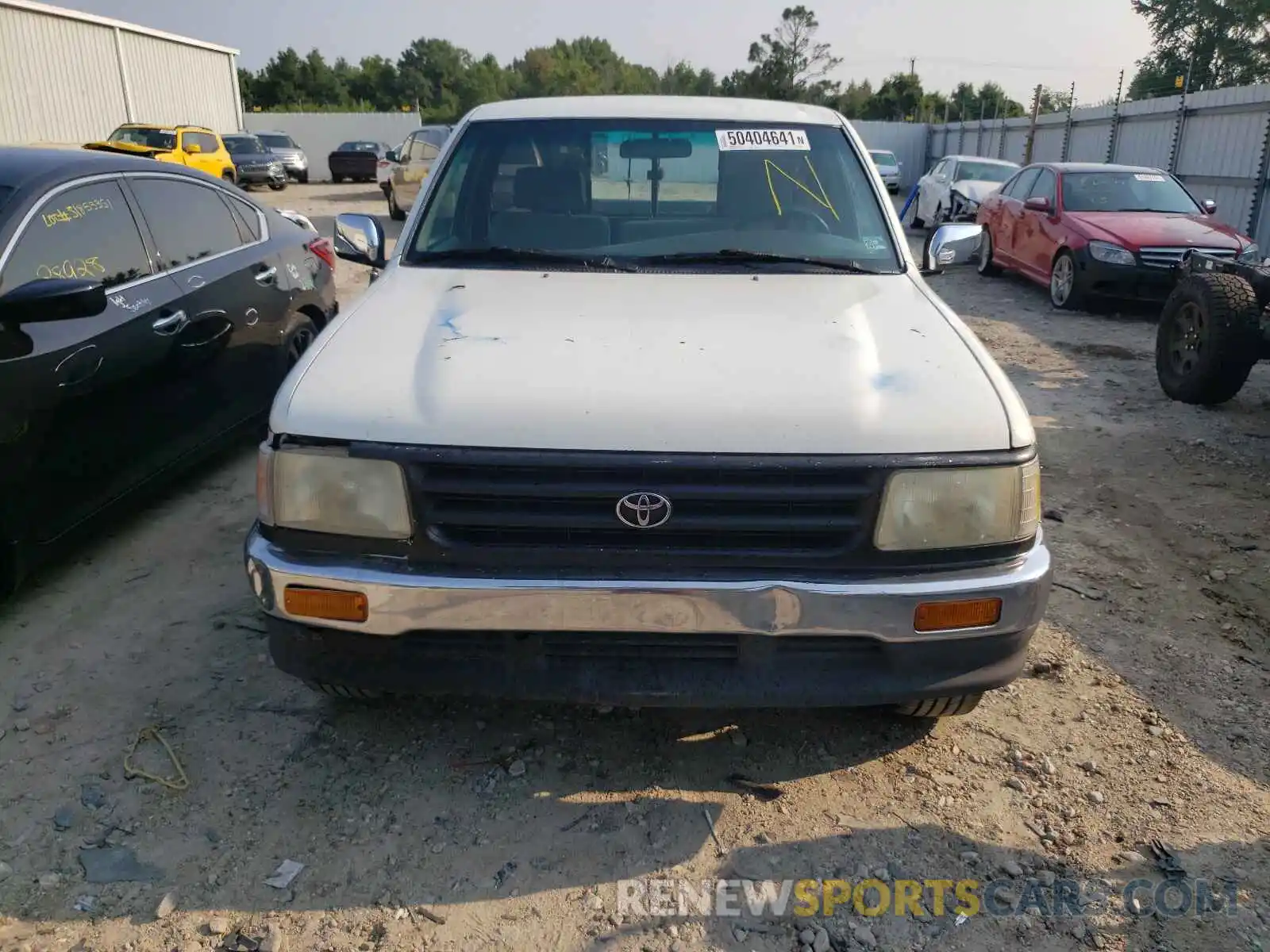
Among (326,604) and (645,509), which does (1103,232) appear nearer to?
(645,509)

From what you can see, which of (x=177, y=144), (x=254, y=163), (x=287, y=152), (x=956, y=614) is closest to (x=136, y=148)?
(x=177, y=144)

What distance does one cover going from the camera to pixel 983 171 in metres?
16.9

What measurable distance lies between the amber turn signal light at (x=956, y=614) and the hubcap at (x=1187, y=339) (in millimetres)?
4950

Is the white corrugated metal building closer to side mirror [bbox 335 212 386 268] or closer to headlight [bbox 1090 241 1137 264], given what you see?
side mirror [bbox 335 212 386 268]

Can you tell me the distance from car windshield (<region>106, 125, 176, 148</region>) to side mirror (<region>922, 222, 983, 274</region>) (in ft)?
66.3

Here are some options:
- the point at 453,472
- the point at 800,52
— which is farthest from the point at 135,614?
the point at 800,52

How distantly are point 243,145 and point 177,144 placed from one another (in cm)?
592

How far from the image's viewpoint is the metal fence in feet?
42.3

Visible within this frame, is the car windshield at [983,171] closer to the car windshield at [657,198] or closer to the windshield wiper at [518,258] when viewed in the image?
the car windshield at [657,198]

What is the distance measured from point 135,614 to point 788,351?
2649mm

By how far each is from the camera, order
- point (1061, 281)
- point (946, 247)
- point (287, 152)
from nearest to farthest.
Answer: point (946, 247) → point (1061, 281) → point (287, 152)

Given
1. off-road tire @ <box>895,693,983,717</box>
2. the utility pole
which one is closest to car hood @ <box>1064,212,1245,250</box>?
off-road tire @ <box>895,693,983,717</box>

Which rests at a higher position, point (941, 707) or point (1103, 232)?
point (1103, 232)

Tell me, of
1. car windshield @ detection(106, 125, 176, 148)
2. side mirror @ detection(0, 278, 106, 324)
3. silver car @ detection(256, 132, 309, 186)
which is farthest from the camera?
silver car @ detection(256, 132, 309, 186)
